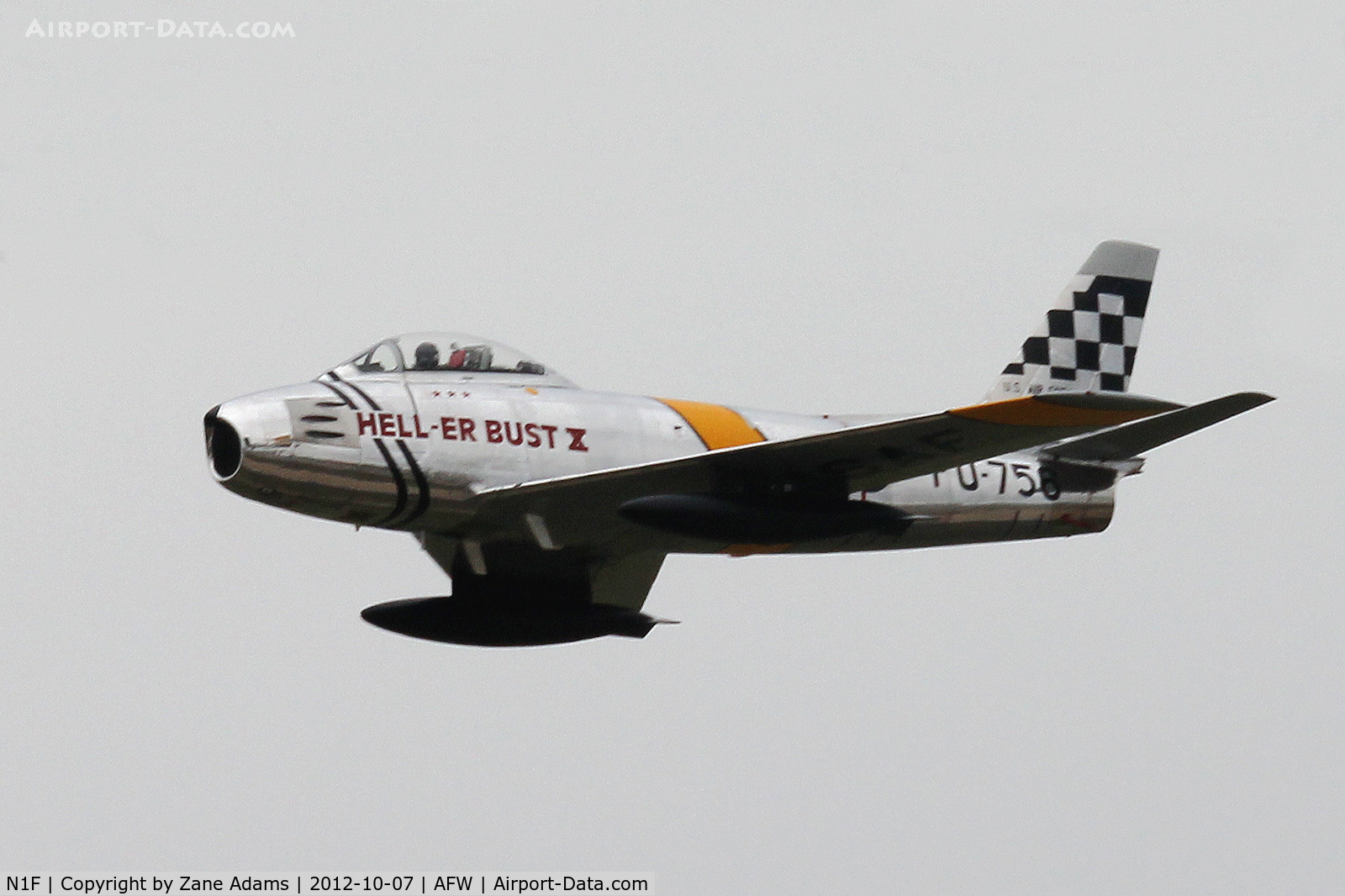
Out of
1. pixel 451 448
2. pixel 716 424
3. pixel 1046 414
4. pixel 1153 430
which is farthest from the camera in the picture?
pixel 716 424

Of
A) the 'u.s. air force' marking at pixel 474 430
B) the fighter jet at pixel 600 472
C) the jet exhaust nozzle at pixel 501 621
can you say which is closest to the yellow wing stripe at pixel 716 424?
the fighter jet at pixel 600 472

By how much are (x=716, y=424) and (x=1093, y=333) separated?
4.38 metres

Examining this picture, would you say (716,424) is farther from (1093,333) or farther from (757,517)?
(1093,333)

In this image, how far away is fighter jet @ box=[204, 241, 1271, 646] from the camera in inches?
632

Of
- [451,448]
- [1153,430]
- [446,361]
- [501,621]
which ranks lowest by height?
[501,621]

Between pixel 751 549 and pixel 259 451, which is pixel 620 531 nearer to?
pixel 751 549

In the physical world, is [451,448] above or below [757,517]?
above

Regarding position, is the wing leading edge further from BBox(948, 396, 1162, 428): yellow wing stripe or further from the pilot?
the pilot

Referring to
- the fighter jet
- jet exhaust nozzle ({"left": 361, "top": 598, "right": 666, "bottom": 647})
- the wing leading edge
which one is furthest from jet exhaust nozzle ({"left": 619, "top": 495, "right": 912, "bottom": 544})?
jet exhaust nozzle ({"left": 361, "top": 598, "right": 666, "bottom": 647})

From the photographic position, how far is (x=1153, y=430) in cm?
1689

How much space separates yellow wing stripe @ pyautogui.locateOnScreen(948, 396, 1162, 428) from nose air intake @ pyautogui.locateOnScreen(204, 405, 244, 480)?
18.6ft

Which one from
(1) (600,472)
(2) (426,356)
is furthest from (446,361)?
(1) (600,472)

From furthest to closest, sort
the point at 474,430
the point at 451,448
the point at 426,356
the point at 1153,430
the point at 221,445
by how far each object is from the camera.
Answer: the point at 426,356, the point at 1153,430, the point at 474,430, the point at 451,448, the point at 221,445

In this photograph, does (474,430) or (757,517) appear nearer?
(757,517)
